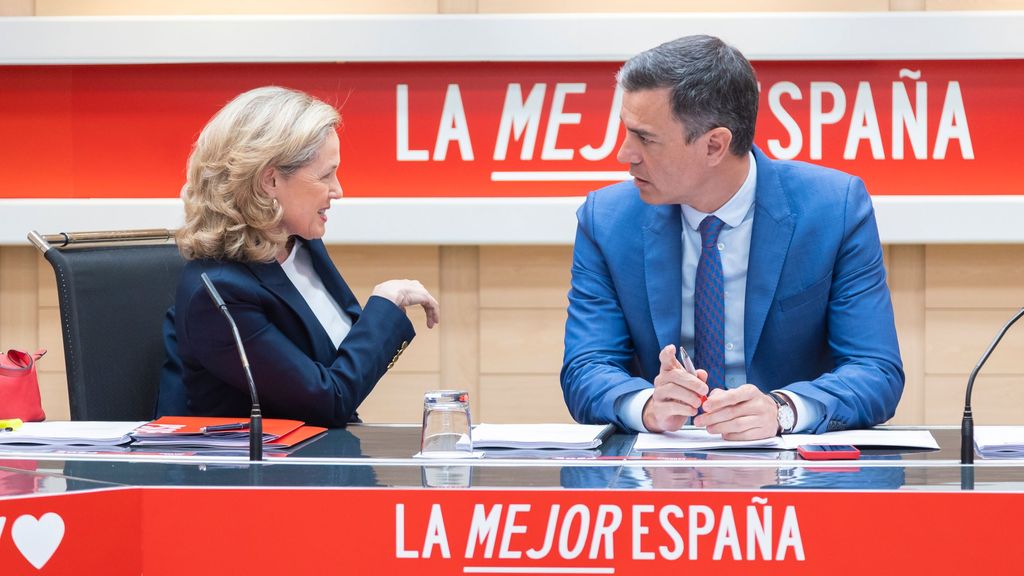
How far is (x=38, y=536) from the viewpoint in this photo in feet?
4.33

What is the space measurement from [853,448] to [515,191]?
1787mm

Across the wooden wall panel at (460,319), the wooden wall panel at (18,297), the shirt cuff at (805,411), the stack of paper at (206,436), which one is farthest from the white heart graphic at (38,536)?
the wooden wall panel at (18,297)

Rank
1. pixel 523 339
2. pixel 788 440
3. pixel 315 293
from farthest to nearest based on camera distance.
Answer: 1. pixel 523 339
2. pixel 315 293
3. pixel 788 440

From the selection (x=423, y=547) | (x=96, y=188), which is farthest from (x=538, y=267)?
(x=423, y=547)

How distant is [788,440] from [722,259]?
54 centimetres

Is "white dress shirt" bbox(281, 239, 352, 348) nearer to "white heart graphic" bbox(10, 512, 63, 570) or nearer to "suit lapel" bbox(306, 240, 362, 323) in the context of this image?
"suit lapel" bbox(306, 240, 362, 323)

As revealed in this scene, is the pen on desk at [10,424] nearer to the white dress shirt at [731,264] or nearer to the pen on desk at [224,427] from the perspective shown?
the pen on desk at [224,427]

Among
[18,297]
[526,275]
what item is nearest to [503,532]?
[526,275]

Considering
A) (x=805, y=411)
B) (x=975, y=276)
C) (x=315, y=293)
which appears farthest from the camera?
(x=975, y=276)

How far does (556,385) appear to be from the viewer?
341cm

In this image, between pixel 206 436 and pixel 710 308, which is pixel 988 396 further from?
pixel 206 436

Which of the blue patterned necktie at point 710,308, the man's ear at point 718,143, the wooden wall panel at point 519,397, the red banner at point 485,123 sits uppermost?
the red banner at point 485,123

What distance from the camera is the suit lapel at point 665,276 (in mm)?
2240

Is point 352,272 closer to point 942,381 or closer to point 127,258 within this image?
point 127,258
